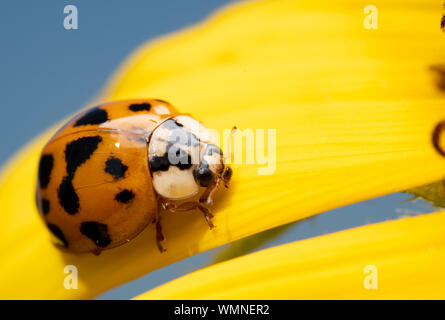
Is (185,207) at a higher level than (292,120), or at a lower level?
lower

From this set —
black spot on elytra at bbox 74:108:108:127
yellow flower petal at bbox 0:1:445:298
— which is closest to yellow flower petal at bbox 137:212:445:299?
yellow flower petal at bbox 0:1:445:298

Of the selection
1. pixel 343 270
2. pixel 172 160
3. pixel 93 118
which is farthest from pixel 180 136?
pixel 343 270

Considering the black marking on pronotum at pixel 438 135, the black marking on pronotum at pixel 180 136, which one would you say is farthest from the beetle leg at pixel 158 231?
the black marking on pronotum at pixel 438 135

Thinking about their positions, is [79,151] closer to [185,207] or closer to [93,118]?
[93,118]

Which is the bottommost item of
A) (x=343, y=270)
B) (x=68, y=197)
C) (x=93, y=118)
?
(x=343, y=270)

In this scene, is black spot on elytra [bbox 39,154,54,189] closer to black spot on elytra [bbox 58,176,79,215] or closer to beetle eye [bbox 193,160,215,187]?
black spot on elytra [bbox 58,176,79,215]

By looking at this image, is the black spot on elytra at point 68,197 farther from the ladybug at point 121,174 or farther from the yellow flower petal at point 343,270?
the yellow flower petal at point 343,270
